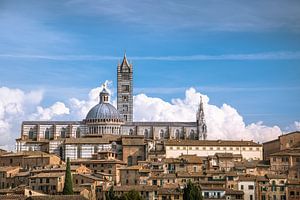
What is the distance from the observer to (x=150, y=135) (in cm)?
8569

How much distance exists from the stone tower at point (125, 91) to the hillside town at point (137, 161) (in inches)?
5.8

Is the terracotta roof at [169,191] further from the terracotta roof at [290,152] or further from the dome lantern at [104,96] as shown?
the dome lantern at [104,96]

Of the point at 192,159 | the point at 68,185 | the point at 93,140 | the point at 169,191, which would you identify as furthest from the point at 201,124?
the point at 68,185

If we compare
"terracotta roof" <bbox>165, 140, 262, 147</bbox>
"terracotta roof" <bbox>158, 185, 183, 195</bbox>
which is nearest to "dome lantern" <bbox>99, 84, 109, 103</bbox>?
"terracotta roof" <bbox>165, 140, 262, 147</bbox>

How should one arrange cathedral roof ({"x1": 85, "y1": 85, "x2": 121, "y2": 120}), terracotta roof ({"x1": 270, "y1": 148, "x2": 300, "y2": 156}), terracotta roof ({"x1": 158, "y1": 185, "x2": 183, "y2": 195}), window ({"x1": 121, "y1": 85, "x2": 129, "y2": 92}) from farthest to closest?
window ({"x1": 121, "y1": 85, "x2": 129, "y2": 92}) → cathedral roof ({"x1": 85, "y1": 85, "x2": 121, "y2": 120}) → terracotta roof ({"x1": 270, "y1": 148, "x2": 300, "y2": 156}) → terracotta roof ({"x1": 158, "y1": 185, "x2": 183, "y2": 195})

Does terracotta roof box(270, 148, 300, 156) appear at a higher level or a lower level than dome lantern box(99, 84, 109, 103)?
lower

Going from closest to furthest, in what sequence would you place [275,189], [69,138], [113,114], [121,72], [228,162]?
[275,189], [228,162], [69,138], [113,114], [121,72]

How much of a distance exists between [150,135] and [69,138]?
11088 millimetres

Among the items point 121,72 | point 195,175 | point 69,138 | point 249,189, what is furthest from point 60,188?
point 121,72

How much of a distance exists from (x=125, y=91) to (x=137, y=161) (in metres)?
26.0

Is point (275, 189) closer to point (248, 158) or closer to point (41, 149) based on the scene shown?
point (248, 158)

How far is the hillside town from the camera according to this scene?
56.5 meters

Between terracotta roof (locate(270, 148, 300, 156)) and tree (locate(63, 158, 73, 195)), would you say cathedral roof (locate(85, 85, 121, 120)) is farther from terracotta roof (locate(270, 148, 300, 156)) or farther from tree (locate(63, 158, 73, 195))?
tree (locate(63, 158, 73, 195))

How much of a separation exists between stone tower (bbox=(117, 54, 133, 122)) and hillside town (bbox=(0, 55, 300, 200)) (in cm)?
15
